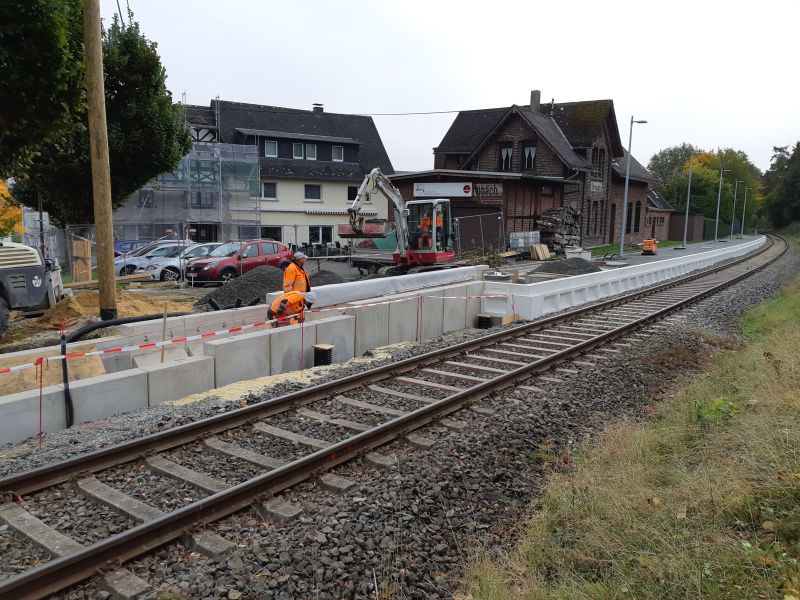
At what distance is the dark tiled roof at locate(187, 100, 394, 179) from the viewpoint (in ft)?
141

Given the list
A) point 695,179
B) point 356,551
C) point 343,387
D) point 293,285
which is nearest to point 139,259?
point 293,285

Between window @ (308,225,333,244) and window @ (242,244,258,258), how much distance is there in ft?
68.6

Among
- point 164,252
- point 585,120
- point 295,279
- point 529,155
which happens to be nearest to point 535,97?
point 585,120

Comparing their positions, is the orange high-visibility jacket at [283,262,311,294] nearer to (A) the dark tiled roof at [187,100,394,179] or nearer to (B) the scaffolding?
(B) the scaffolding

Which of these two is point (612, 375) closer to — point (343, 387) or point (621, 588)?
point (343, 387)

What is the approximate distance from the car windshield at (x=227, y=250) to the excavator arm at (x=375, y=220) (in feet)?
12.3

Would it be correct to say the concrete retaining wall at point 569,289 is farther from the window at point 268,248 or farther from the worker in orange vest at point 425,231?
the window at point 268,248

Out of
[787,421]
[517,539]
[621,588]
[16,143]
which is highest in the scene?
[16,143]

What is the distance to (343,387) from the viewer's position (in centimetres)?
878

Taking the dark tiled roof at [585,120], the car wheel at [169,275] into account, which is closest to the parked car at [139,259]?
the car wheel at [169,275]

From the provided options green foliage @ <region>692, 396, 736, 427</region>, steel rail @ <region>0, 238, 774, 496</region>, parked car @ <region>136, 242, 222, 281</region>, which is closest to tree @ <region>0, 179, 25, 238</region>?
parked car @ <region>136, 242, 222, 281</region>

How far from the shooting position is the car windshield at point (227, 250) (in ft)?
72.4

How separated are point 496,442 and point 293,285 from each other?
211 inches

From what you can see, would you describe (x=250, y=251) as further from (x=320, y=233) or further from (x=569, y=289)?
(x=320, y=233)
